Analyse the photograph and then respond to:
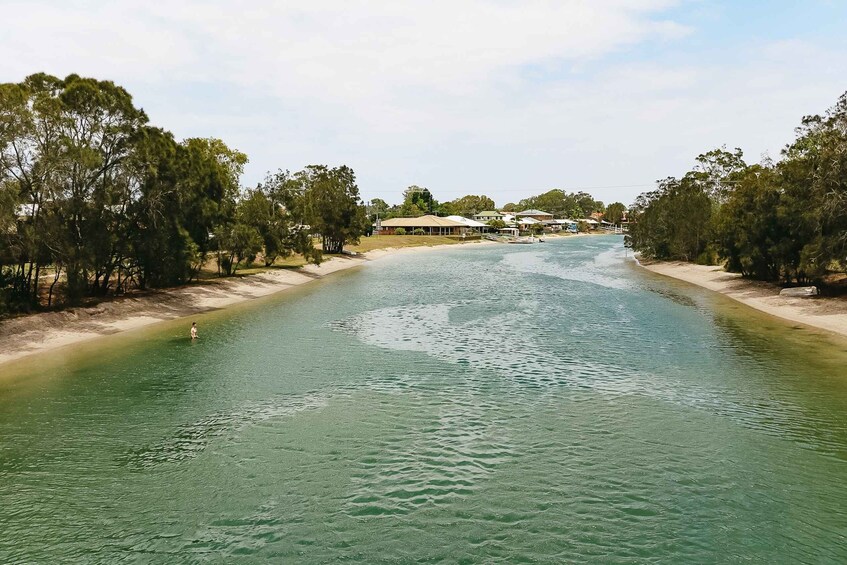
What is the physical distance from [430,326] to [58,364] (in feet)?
95.3

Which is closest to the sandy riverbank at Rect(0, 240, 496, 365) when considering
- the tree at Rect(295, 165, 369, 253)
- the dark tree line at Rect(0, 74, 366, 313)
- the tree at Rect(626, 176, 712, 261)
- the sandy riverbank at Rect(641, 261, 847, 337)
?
the dark tree line at Rect(0, 74, 366, 313)

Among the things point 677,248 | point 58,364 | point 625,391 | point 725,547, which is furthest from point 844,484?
point 677,248

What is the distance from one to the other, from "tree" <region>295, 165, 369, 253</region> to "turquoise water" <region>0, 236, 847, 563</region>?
243ft

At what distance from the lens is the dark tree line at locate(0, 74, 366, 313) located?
42531mm

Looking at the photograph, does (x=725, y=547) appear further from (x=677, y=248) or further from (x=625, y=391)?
(x=677, y=248)

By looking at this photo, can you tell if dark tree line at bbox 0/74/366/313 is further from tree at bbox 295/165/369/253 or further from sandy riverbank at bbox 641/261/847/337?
sandy riverbank at bbox 641/261/847/337

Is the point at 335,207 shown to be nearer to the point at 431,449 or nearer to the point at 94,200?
the point at 94,200

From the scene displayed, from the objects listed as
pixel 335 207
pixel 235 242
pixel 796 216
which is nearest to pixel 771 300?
pixel 796 216

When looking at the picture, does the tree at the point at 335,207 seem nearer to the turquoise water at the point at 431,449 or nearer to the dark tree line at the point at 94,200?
the dark tree line at the point at 94,200

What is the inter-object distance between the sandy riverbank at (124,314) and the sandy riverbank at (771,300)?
58.4 metres

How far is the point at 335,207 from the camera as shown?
11950 cm

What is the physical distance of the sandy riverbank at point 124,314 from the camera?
4122cm

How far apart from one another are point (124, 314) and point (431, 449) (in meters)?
40.3

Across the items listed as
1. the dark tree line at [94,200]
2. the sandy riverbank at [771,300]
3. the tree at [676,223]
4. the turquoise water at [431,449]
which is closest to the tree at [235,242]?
the dark tree line at [94,200]
